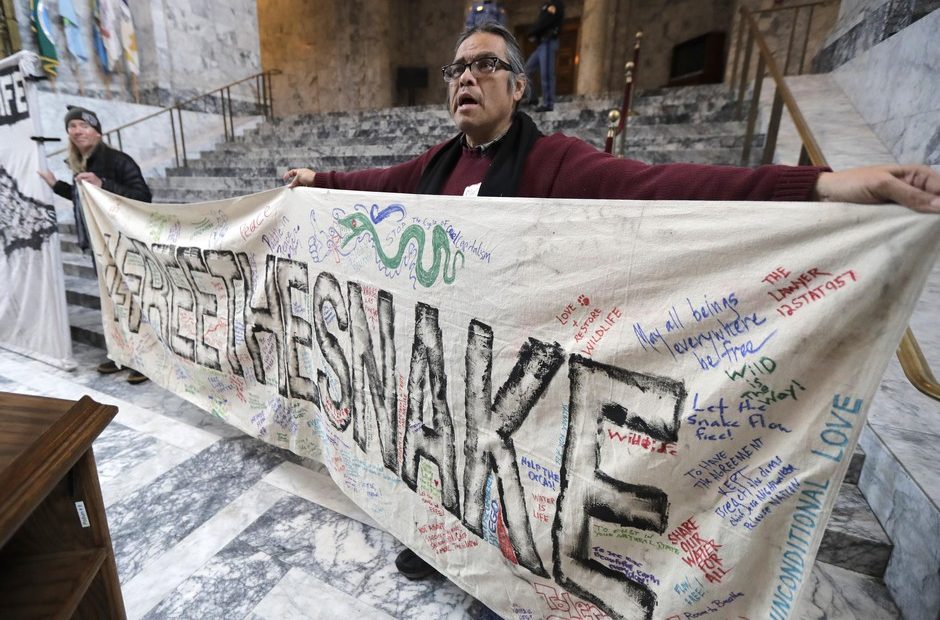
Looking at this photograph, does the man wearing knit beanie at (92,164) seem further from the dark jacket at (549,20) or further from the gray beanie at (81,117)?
the dark jacket at (549,20)

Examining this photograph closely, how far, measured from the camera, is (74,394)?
2.66 m

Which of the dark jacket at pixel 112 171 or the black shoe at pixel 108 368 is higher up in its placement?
→ the dark jacket at pixel 112 171

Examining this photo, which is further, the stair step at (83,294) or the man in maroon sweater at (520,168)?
the stair step at (83,294)

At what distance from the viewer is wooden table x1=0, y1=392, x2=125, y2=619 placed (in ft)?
2.61

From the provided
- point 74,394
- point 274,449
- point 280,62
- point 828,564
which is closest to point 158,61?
point 280,62

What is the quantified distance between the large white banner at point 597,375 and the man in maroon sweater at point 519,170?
0.09 metres

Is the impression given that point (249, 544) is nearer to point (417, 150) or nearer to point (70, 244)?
point (417, 150)

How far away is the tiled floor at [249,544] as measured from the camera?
4.33 ft

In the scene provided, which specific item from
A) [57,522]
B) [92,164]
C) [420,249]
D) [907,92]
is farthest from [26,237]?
[907,92]

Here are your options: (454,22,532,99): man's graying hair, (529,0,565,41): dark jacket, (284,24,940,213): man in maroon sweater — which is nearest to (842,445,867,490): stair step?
(284,24,940,213): man in maroon sweater

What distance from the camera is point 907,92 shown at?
285cm

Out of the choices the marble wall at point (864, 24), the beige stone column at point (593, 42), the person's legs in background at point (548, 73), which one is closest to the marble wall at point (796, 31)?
the beige stone column at point (593, 42)

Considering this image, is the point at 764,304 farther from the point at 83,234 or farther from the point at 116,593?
the point at 83,234

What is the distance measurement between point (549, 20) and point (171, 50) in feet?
20.3
